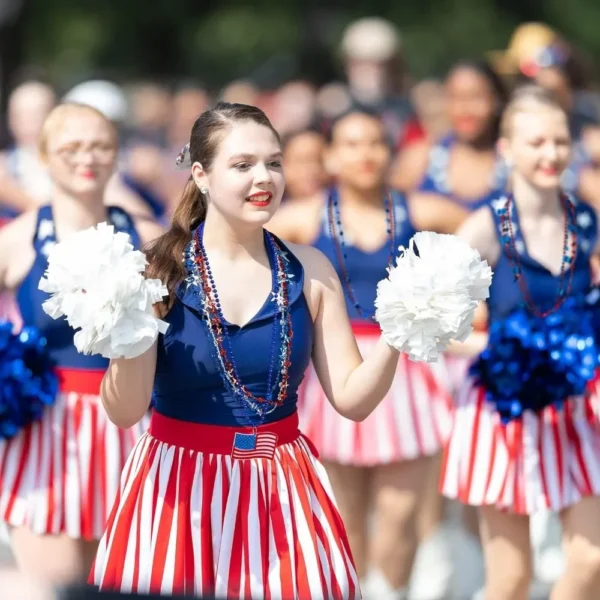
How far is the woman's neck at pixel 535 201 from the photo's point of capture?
18.4ft

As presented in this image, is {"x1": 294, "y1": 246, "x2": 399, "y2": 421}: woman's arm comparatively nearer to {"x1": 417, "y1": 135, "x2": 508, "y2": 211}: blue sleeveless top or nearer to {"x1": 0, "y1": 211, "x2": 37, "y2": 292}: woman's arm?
{"x1": 0, "y1": 211, "x2": 37, "y2": 292}: woman's arm

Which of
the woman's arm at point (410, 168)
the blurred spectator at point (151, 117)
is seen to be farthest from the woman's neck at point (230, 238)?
the blurred spectator at point (151, 117)

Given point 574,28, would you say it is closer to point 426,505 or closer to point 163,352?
point 426,505

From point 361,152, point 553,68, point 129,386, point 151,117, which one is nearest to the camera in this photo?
point 129,386

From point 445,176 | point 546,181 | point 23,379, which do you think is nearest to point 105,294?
point 23,379

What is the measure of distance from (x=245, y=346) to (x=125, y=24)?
21.4m

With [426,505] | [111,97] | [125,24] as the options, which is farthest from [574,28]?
[426,505]

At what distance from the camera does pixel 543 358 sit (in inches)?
213

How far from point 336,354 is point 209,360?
37 centimetres

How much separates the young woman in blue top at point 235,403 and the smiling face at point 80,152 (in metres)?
1.33

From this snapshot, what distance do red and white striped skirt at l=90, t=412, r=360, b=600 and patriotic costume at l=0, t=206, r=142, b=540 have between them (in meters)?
1.20

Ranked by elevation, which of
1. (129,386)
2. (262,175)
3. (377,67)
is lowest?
(129,386)

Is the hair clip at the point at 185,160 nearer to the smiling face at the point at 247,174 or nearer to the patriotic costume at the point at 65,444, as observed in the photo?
the smiling face at the point at 247,174

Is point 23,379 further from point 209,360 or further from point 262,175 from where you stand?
Answer: point 262,175
